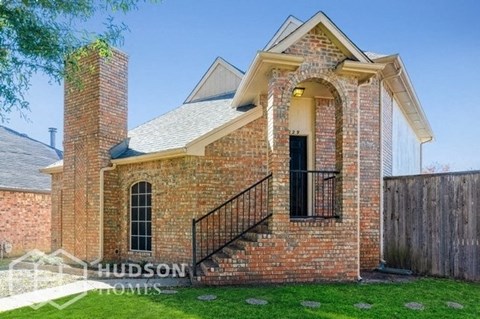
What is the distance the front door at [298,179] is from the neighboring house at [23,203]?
11113 mm

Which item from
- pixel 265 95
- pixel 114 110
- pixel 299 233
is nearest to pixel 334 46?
pixel 265 95

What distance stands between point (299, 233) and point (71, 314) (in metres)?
4.32

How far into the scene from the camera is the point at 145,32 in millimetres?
12172

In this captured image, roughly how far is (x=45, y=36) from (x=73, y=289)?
4.55 m

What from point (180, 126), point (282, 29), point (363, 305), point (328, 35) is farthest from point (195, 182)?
point (282, 29)

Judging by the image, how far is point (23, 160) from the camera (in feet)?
59.2

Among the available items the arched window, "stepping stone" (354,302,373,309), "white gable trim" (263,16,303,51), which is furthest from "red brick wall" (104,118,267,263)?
"stepping stone" (354,302,373,309)

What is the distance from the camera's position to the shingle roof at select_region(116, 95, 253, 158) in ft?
33.0

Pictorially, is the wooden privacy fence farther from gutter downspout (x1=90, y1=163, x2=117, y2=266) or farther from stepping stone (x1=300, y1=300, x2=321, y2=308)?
gutter downspout (x1=90, y1=163, x2=117, y2=266)

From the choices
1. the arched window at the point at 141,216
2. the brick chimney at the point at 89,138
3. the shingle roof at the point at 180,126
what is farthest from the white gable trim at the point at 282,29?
the arched window at the point at 141,216

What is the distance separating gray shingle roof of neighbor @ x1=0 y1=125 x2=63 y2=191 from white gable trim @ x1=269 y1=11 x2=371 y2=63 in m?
12.2

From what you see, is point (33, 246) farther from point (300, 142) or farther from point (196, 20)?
point (300, 142)

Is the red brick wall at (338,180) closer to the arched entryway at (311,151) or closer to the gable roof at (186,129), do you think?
the arched entryway at (311,151)

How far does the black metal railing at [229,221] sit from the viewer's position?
929 centimetres
